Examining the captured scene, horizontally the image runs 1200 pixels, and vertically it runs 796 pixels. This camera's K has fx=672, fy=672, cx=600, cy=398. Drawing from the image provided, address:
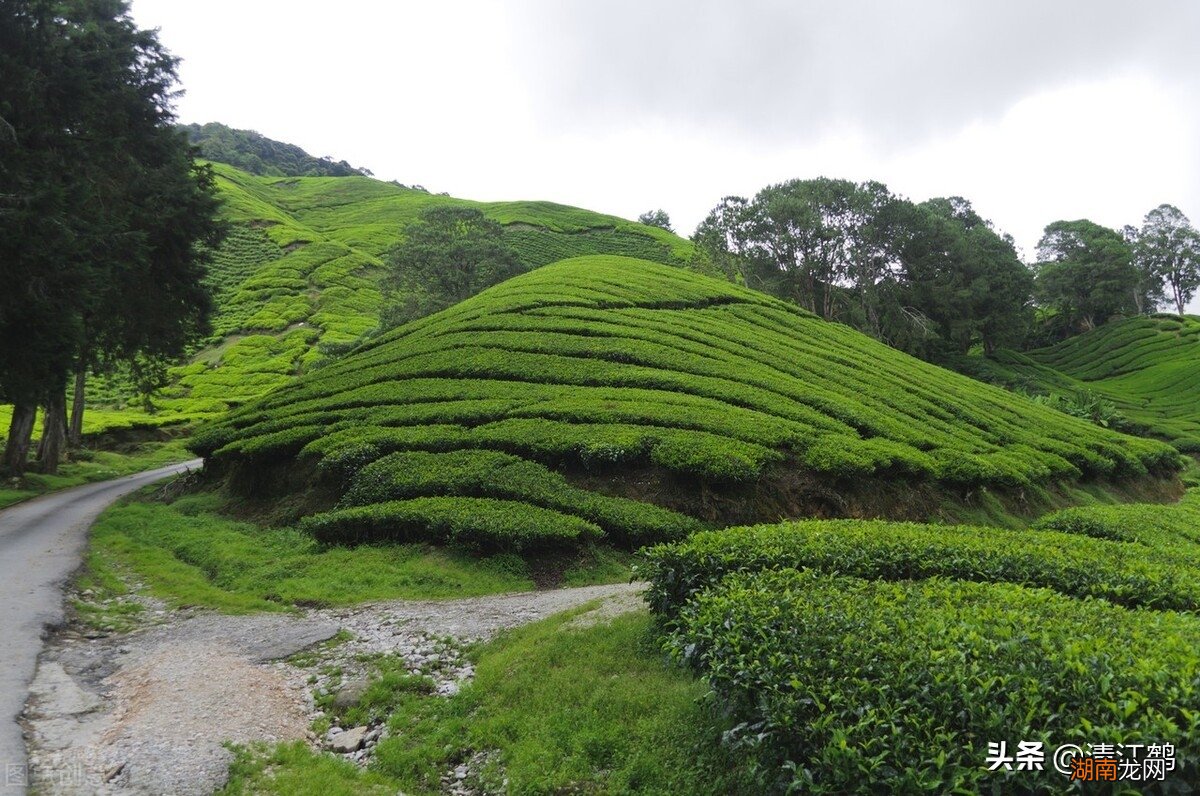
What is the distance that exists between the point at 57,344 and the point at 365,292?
53.5 meters

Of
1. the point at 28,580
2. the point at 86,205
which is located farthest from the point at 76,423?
the point at 28,580

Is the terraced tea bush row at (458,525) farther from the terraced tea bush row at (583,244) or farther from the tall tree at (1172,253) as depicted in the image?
the tall tree at (1172,253)

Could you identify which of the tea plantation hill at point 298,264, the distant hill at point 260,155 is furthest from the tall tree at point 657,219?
the distant hill at point 260,155

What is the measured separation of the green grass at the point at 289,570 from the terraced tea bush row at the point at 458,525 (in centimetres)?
29

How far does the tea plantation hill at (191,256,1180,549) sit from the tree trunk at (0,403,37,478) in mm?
8860

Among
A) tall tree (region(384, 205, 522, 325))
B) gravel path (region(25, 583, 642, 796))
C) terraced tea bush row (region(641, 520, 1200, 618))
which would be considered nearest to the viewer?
gravel path (region(25, 583, 642, 796))

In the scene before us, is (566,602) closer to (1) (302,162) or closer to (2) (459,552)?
(2) (459,552)

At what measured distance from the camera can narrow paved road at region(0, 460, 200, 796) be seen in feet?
19.8

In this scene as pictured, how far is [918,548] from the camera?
7.88 meters

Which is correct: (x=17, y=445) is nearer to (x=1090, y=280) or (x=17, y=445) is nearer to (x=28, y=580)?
(x=28, y=580)

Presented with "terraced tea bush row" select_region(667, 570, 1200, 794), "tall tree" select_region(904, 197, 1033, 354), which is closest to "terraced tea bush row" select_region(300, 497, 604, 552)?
"terraced tea bush row" select_region(667, 570, 1200, 794)

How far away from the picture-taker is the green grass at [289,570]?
1093 cm

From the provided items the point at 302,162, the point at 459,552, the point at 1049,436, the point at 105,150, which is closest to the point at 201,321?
the point at 105,150

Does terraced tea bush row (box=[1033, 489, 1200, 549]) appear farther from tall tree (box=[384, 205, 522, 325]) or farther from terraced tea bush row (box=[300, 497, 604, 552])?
tall tree (box=[384, 205, 522, 325])
